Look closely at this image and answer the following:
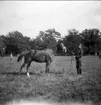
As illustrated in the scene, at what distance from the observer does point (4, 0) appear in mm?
6148

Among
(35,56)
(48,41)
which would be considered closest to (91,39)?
(48,41)

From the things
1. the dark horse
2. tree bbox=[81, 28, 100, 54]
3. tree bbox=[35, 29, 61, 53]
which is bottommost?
the dark horse

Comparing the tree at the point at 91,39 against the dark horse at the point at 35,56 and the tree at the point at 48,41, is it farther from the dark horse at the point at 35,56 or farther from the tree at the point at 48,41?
the dark horse at the point at 35,56

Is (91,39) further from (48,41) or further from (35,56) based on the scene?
(35,56)

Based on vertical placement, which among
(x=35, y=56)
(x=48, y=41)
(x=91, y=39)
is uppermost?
(x=91, y=39)

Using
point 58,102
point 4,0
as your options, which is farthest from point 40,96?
point 4,0

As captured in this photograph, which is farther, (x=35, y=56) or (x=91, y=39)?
(x=91, y=39)

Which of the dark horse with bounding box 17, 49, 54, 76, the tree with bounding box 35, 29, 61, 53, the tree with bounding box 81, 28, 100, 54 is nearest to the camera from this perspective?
the dark horse with bounding box 17, 49, 54, 76

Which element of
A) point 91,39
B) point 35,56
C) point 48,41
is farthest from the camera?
point 91,39

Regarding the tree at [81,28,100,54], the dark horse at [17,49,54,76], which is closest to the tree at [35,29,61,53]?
the dark horse at [17,49,54,76]

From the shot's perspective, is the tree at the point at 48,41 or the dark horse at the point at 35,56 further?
the tree at the point at 48,41

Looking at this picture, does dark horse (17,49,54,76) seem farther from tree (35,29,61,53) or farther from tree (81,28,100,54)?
tree (81,28,100,54)

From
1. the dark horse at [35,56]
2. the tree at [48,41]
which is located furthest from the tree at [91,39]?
the dark horse at [35,56]

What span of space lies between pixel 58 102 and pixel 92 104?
1.26 metres
